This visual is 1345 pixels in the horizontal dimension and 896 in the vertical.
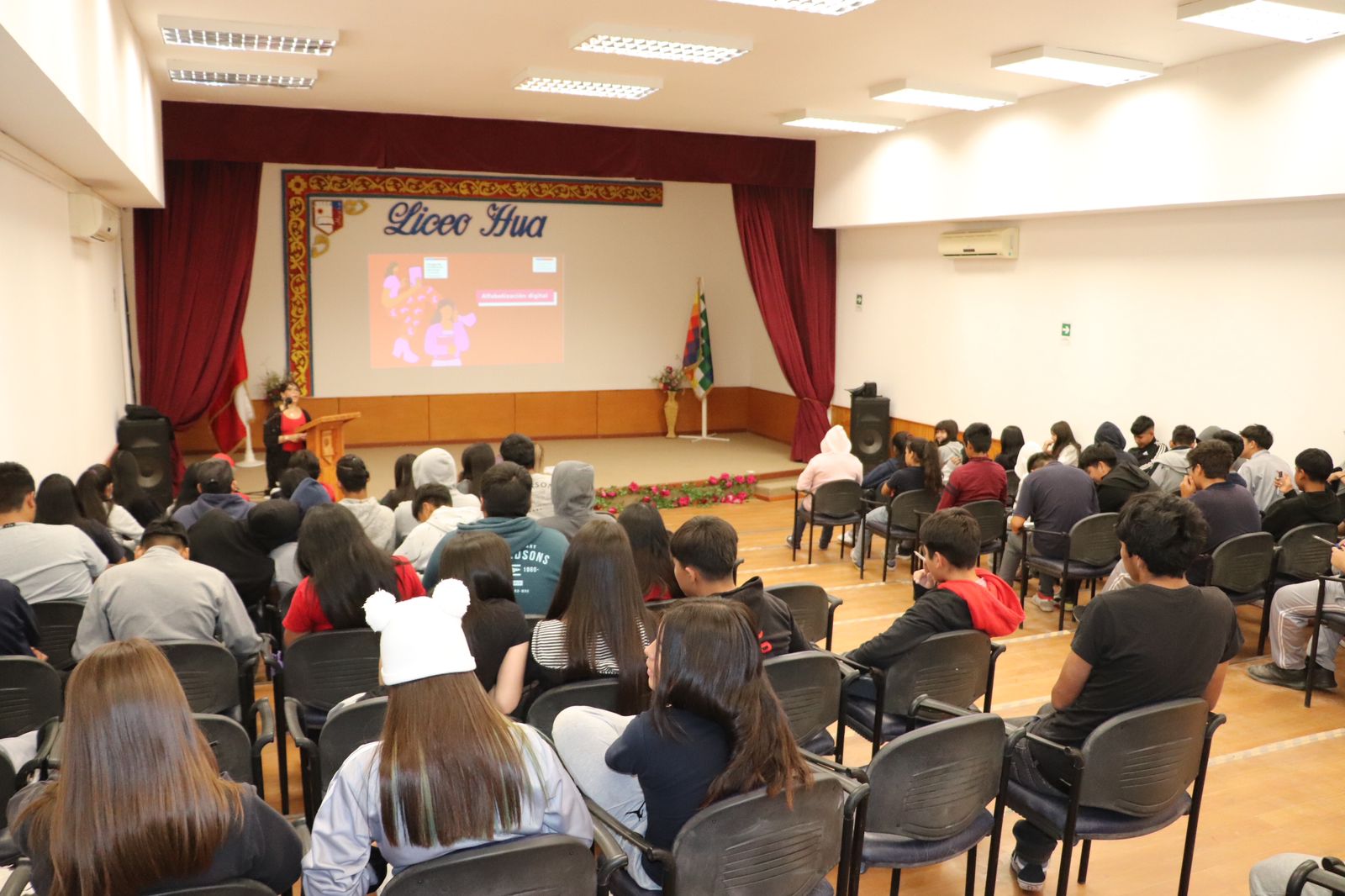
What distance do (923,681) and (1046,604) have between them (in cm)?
344

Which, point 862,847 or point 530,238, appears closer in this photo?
point 862,847

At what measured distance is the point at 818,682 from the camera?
3.25m

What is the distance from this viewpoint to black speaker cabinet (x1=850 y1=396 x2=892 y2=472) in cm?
1056

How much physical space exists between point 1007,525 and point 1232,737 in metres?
2.27

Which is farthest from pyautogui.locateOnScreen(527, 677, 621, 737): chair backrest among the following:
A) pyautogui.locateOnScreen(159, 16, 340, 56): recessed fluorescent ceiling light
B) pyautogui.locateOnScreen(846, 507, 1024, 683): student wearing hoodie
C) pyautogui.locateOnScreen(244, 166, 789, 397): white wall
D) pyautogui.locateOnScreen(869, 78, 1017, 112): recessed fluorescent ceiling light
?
pyautogui.locateOnScreen(244, 166, 789, 397): white wall

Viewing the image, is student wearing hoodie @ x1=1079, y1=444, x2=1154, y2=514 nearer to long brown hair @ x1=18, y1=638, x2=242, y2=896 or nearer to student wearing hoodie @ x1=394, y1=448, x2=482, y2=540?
student wearing hoodie @ x1=394, y1=448, x2=482, y2=540

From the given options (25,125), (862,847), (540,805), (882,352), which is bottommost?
(862,847)

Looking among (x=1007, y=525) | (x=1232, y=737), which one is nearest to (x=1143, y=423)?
(x=1007, y=525)

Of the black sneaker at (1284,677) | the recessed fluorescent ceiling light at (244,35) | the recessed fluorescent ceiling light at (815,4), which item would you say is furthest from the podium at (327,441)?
the black sneaker at (1284,677)

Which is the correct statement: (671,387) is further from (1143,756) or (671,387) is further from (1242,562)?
(1143,756)

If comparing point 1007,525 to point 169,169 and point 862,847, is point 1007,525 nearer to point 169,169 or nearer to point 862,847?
point 862,847

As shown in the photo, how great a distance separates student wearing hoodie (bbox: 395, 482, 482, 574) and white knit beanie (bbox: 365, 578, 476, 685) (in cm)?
234

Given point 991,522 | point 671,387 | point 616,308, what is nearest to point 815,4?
point 991,522

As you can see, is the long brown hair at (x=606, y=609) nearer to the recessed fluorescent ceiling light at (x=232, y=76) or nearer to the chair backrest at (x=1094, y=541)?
the chair backrest at (x=1094, y=541)
